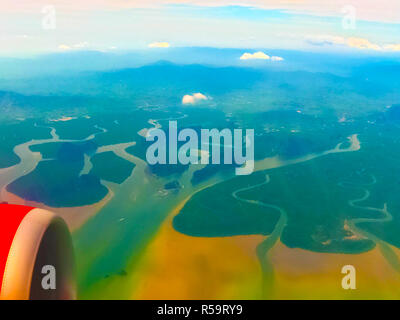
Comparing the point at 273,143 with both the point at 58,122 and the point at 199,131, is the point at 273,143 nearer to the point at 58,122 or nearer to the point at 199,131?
the point at 199,131

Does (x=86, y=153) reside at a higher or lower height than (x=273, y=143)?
lower

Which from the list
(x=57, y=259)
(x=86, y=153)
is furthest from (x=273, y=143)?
(x=57, y=259)

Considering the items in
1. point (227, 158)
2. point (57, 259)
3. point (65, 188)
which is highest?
point (227, 158)

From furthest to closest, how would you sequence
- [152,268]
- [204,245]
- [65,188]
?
[65,188]
[204,245]
[152,268]

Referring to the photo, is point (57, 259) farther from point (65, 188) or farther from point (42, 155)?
point (42, 155)

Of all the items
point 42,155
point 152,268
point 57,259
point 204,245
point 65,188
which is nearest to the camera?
point 57,259

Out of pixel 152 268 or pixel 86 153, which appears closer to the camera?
pixel 152 268
